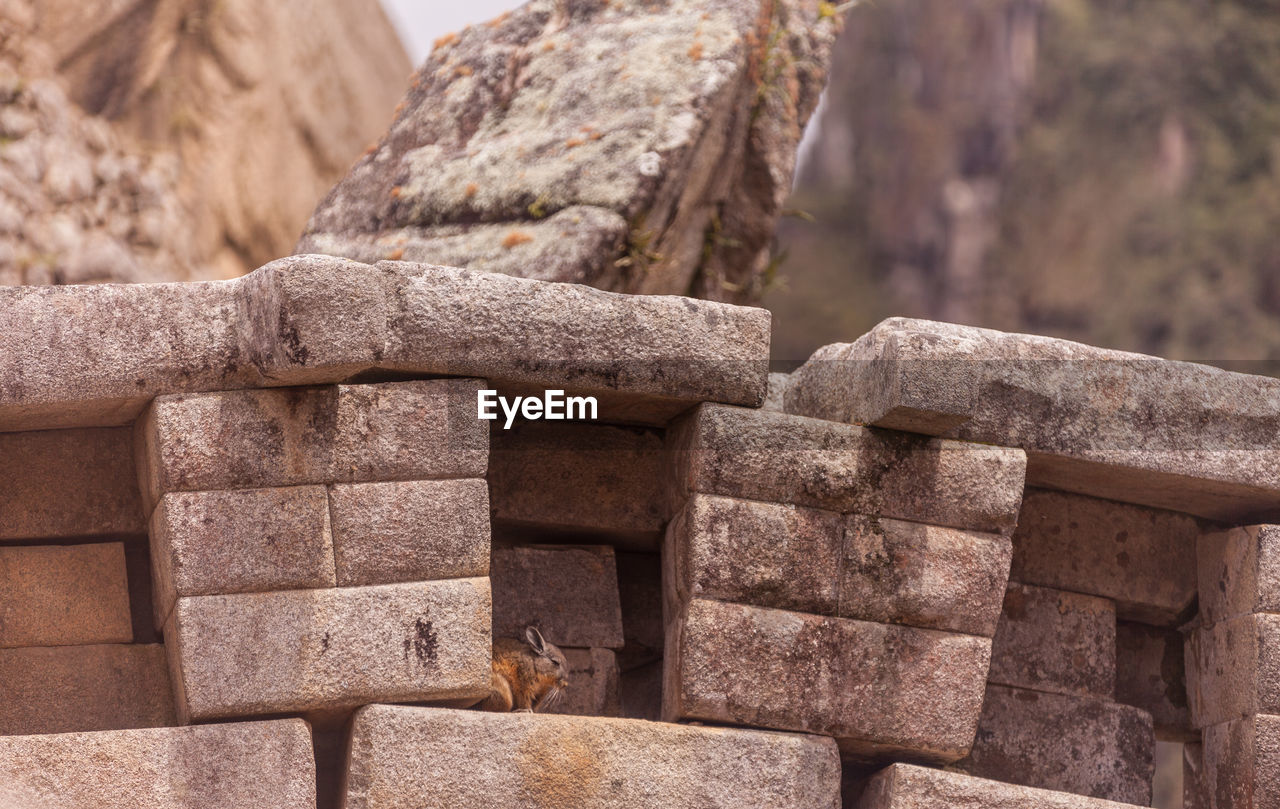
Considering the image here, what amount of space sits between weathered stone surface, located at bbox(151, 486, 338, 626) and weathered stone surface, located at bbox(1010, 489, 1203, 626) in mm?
2574

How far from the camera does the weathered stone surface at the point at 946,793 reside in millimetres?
4414

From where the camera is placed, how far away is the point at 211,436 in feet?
13.4

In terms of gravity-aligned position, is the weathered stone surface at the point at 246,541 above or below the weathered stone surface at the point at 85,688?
above

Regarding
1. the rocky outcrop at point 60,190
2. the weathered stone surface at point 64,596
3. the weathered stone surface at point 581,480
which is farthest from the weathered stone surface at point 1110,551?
the rocky outcrop at point 60,190

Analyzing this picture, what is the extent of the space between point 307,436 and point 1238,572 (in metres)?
3.22

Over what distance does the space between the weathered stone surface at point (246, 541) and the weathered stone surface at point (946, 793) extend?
1.81 metres

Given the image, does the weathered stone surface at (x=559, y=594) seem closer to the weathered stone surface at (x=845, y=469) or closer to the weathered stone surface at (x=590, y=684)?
the weathered stone surface at (x=590, y=684)

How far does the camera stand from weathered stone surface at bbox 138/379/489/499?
4074 mm

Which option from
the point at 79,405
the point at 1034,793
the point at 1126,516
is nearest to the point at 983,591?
the point at 1034,793

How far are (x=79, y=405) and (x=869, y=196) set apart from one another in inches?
1606

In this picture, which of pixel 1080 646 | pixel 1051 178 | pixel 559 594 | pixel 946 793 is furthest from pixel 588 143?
pixel 1051 178

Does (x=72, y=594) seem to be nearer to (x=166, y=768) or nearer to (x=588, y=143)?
(x=166, y=768)

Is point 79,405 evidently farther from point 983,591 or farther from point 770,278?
point 770,278

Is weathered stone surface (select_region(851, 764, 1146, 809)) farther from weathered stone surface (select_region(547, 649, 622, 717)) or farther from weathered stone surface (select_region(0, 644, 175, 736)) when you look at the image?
weathered stone surface (select_region(0, 644, 175, 736))
